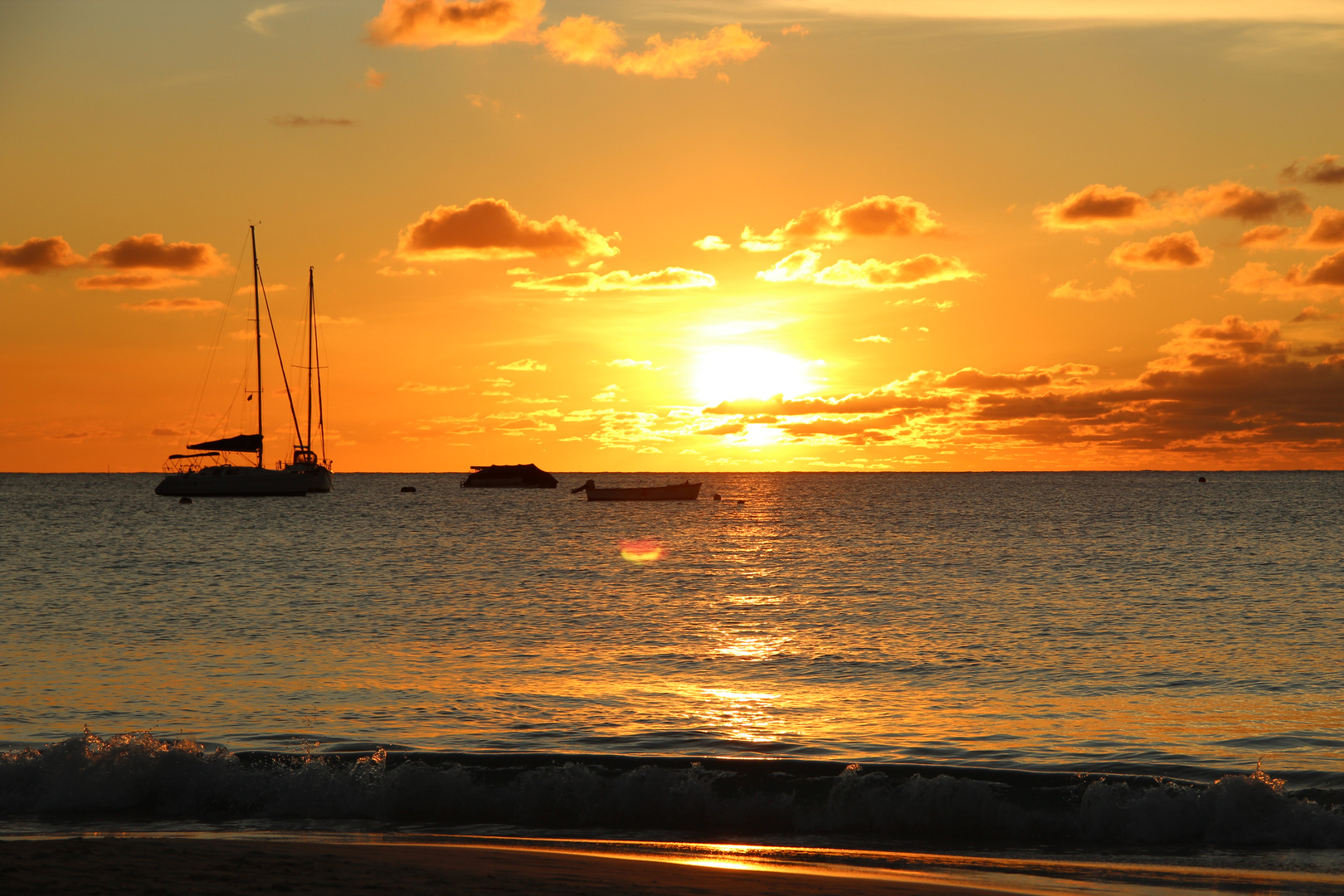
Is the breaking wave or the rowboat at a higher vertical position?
the rowboat

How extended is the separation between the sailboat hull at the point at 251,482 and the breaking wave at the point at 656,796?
→ 422 feet

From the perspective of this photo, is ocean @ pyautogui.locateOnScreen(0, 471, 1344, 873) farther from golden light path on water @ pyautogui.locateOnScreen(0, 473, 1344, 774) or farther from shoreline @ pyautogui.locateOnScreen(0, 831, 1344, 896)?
shoreline @ pyautogui.locateOnScreen(0, 831, 1344, 896)

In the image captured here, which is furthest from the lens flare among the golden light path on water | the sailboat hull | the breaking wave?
the sailboat hull

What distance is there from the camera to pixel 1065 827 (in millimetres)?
15547

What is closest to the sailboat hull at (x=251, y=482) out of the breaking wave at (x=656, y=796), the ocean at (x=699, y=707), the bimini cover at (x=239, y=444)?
the bimini cover at (x=239, y=444)

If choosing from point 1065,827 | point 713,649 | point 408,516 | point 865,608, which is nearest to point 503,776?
point 1065,827

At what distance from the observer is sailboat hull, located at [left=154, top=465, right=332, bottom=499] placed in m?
139

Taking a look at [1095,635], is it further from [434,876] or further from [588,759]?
[434,876]

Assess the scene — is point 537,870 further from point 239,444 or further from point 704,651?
point 239,444

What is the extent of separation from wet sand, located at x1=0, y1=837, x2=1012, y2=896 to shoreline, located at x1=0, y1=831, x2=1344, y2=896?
0.9 inches

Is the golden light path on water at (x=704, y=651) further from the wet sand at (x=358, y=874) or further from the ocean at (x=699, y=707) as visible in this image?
the wet sand at (x=358, y=874)

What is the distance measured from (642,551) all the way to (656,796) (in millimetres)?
59266

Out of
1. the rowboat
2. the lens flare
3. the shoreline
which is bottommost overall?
the lens flare

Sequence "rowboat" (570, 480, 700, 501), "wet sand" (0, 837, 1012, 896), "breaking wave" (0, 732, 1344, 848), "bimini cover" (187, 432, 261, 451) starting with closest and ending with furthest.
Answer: "wet sand" (0, 837, 1012, 896)
"breaking wave" (0, 732, 1344, 848)
"bimini cover" (187, 432, 261, 451)
"rowboat" (570, 480, 700, 501)
